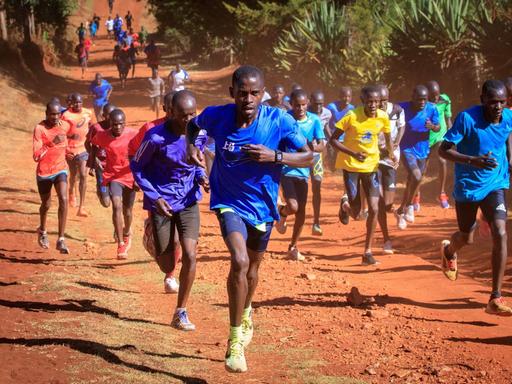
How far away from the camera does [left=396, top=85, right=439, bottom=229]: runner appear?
13422 mm

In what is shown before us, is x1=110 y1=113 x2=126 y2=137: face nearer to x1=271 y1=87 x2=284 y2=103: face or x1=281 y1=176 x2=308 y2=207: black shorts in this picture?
x1=281 y1=176 x2=308 y2=207: black shorts

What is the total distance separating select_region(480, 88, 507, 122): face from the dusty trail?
1810mm

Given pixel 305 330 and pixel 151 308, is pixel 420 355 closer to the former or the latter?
pixel 305 330

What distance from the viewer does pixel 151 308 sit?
897 cm

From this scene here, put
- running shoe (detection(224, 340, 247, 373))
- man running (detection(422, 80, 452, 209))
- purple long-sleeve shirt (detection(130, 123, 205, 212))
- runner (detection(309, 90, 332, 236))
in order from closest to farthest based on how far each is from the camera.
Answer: running shoe (detection(224, 340, 247, 373)) → purple long-sleeve shirt (detection(130, 123, 205, 212)) → runner (detection(309, 90, 332, 236)) → man running (detection(422, 80, 452, 209))

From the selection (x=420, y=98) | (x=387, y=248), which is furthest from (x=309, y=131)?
(x=420, y=98)

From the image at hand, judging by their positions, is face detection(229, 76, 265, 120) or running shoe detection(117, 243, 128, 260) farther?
running shoe detection(117, 243, 128, 260)

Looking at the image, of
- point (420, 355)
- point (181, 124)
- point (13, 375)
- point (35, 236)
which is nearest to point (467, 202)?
point (420, 355)

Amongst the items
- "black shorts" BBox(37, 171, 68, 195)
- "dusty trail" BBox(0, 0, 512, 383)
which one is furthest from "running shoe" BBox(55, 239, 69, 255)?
"black shorts" BBox(37, 171, 68, 195)

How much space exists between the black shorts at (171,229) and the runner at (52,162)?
12.5 ft

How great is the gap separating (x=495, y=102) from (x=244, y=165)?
2.67 m

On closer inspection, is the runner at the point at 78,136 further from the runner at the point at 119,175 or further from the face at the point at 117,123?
the face at the point at 117,123

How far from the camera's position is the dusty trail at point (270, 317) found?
21.8ft

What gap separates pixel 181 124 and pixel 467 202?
8.54 ft
